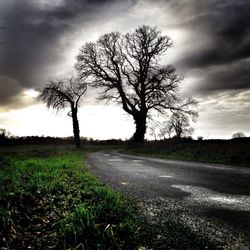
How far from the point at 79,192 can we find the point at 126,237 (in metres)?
2.31

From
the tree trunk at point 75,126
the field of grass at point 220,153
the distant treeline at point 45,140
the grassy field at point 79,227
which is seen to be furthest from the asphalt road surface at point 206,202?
the tree trunk at point 75,126

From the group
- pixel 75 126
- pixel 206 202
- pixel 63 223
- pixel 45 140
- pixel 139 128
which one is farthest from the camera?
pixel 45 140

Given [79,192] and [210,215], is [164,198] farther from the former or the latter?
[79,192]

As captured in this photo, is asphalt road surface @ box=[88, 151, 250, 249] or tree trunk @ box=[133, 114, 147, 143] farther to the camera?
tree trunk @ box=[133, 114, 147, 143]

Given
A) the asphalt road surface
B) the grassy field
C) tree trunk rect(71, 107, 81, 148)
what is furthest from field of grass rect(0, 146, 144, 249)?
tree trunk rect(71, 107, 81, 148)

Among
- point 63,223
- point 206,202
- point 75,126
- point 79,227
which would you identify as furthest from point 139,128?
point 79,227

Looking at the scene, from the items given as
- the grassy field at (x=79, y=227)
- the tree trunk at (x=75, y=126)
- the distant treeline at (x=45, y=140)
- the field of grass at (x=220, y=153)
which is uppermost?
the tree trunk at (x=75, y=126)

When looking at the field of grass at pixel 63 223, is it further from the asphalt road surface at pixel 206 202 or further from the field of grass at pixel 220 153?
the field of grass at pixel 220 153

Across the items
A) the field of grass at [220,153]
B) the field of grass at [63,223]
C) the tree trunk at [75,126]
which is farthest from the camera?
the tree trunk at [75,126]

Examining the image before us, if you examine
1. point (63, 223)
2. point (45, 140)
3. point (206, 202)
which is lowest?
A: point (206, 202)

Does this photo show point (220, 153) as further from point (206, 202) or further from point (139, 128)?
point (139, 128)

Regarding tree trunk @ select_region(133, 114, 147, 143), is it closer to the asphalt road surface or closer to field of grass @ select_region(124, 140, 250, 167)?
field of grass @ select_region(124, 140, 250, 167)

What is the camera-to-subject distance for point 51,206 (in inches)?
175

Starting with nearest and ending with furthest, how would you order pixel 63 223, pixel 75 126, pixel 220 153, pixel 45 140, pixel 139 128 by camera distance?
pixel 63 223 < pixel 220 153 < pixel 139 128 < pixel 75 126 < pixel 45 140
